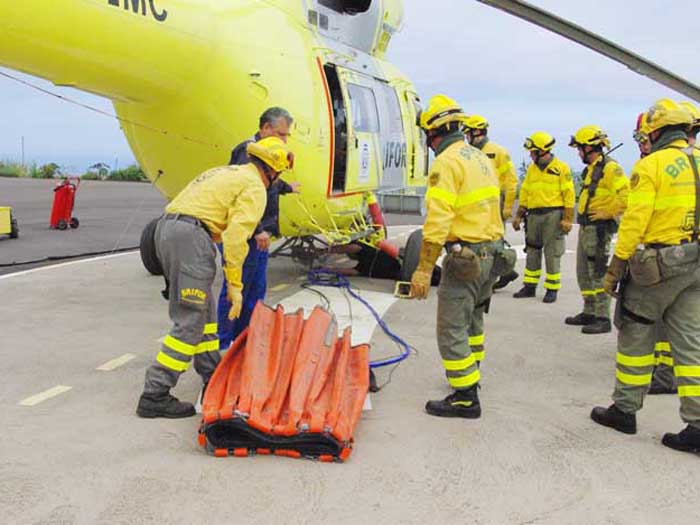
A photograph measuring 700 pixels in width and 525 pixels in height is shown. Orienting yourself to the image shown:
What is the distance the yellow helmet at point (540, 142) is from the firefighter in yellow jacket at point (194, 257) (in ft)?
14.7

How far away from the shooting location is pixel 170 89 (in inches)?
216

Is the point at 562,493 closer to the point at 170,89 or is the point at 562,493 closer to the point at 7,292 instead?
the point at 170,89

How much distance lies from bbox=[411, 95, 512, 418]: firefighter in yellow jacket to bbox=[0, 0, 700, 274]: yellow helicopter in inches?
55.9

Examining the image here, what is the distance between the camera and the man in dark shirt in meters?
5.11

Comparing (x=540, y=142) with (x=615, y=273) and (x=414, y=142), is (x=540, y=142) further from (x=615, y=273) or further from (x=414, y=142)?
(x=615, y=273)

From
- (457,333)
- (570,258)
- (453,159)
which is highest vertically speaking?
(453,159)

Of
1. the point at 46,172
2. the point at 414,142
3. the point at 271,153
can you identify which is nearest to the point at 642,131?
the point at 271,153

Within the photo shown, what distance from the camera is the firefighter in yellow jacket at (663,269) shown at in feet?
12.4

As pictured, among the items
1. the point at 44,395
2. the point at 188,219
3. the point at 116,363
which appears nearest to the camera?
the point at 188,219

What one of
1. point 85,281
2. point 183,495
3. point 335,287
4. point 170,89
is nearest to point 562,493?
point 183,495

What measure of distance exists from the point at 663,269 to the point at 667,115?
0.92 metres

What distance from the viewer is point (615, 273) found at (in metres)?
4.02

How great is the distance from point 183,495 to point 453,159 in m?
2.48

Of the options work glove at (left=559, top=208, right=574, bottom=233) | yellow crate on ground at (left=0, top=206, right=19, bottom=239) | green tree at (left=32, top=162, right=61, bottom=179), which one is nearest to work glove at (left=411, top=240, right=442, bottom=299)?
work glove at (left=559, top=208, right=574, bottom=233)
